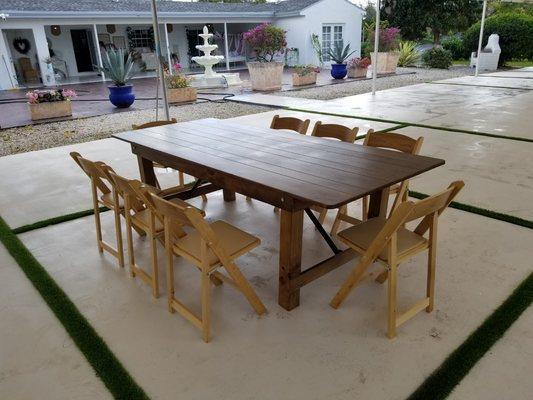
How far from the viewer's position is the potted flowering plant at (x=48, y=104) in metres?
→ 8.32

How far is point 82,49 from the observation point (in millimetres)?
17328

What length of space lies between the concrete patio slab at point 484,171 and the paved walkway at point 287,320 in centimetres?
3

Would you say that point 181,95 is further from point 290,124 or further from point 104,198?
point 104,198

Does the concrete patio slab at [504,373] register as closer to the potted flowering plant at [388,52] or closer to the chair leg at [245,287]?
the chair leg at [245,287]

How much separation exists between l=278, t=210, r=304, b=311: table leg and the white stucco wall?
18.0m

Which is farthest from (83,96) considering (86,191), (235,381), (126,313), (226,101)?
(235,381)

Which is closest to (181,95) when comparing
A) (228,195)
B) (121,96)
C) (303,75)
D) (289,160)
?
(121,96)

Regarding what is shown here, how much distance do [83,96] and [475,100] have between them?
33.1 ft

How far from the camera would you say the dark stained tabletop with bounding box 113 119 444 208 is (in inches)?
84.0

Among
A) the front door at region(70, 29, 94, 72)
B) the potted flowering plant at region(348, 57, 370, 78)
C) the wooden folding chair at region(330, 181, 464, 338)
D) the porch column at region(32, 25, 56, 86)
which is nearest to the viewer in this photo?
the wooden folding chair at region(330, 181, 464, 338)

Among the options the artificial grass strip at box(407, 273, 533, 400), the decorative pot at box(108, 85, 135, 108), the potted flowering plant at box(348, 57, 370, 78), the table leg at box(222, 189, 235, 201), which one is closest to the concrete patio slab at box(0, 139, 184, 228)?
the table leg at box(222, 189, 235, 201)

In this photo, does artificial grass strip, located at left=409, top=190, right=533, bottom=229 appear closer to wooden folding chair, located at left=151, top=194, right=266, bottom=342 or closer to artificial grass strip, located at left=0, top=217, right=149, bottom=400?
wooden folding chair, located at left=151, top=194, right=266, bottom=342

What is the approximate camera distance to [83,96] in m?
11.6

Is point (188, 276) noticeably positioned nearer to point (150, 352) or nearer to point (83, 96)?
point (150, 352)
